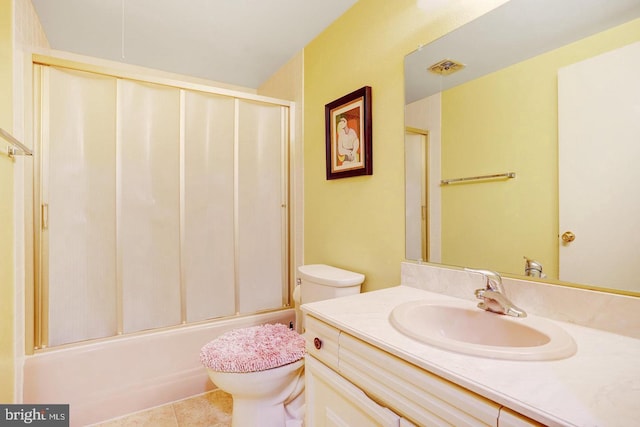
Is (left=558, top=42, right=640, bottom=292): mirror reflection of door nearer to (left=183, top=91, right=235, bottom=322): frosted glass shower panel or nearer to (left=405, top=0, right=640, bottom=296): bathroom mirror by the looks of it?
(left=405, top=0, right=640, bottom=296): bathroom mirror

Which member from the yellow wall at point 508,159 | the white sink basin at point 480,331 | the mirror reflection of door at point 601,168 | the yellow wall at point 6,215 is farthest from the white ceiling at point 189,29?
the white sink basin at point 480,331

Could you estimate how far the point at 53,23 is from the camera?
177 centimetres

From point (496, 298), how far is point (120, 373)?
1.94m

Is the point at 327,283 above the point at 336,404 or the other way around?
above

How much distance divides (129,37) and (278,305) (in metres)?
2.07

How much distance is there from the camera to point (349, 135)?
1.69 metres

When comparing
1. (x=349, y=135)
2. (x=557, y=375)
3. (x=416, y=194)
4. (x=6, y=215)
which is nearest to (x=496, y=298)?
(x=557, y=375)

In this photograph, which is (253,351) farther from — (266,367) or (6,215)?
(6,215)

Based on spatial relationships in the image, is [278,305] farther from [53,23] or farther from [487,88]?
[53,23]

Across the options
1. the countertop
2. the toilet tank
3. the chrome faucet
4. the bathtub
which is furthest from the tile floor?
the chrome faucet

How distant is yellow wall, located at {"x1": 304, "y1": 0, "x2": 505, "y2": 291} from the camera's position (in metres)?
1.34

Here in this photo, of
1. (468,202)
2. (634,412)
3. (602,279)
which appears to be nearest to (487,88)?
(468,202)

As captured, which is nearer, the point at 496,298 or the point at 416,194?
the point at 496,298

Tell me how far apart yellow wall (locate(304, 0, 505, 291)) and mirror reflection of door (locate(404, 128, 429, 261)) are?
0.15ft
